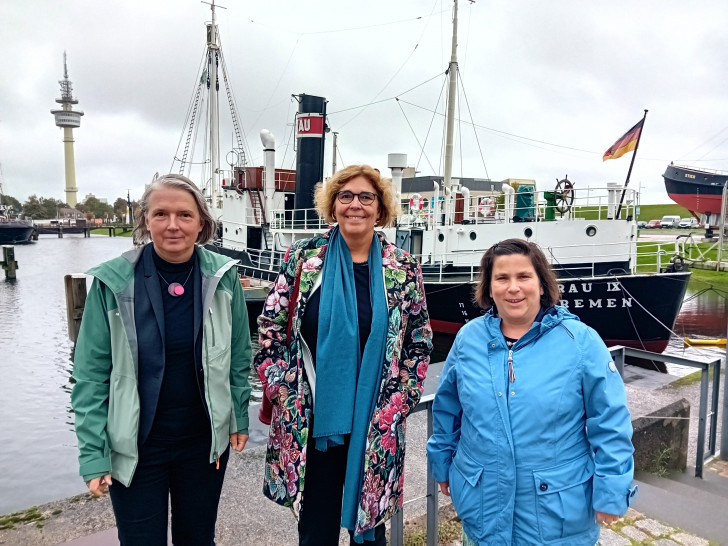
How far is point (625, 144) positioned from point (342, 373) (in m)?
13.6

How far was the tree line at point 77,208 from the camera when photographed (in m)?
112

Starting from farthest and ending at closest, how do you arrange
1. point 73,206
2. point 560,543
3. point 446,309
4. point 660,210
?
point 73,206
point 660,210
point 446,309
point 560,543

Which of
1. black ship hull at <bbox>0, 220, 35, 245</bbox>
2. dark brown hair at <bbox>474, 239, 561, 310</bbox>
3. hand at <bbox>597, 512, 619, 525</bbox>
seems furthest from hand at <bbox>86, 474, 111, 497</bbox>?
black ship hull at <bbox>0, 220, 35, 245</bbox>

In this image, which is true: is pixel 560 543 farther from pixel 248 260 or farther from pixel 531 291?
pixel 248 260

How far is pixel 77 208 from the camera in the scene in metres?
126

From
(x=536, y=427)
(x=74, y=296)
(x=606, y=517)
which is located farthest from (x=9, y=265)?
(x=606, y=517)

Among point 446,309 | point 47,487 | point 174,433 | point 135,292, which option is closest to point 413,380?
point 174,433

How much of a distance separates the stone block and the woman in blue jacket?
2438 millimetres

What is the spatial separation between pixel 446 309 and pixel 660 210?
8136 centimetres

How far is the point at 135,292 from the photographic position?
1.99 metres

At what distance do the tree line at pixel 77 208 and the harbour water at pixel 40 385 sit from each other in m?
101

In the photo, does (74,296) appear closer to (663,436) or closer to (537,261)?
(537,261)

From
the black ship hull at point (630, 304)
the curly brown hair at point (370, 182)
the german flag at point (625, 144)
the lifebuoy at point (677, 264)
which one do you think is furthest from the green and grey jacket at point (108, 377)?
the german flag at point (625, 144)

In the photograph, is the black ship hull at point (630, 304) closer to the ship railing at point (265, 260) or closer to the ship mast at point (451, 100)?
the ship mast at point (451, 100)
